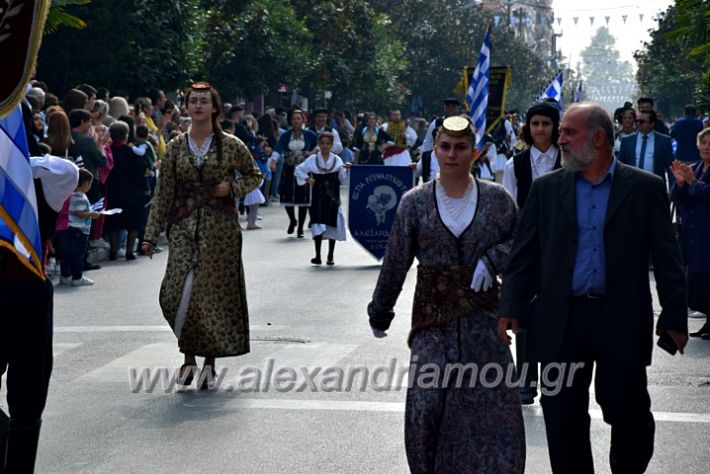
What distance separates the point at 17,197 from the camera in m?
5.70

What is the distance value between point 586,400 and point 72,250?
32.3 feet

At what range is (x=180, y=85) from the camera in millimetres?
26375

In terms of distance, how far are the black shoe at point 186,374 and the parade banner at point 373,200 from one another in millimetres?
7566

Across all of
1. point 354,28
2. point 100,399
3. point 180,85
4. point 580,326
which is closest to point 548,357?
point 580,326

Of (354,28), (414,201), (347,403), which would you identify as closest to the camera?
(414,201)

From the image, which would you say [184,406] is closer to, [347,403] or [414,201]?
[347,403]

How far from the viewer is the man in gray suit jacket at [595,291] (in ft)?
19.3

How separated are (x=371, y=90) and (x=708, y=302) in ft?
125

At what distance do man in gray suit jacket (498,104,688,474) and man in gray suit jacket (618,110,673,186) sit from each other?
9.20m

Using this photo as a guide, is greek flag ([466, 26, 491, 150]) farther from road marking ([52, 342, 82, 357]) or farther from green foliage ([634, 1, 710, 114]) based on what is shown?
green foliage ([634, 1, 710, 114])

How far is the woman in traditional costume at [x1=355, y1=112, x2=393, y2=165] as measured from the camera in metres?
24.8

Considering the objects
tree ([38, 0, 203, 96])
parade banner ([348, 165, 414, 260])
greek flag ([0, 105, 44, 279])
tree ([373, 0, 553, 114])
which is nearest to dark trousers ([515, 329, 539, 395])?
greek flag ([0, 105, 44, 279])

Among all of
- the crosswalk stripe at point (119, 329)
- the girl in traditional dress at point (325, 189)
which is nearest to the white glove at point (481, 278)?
the crosswalk stripe at point (119, 329)

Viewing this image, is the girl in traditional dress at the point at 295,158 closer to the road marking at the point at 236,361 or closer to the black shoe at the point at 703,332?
the black shoe at the point at 703,332
